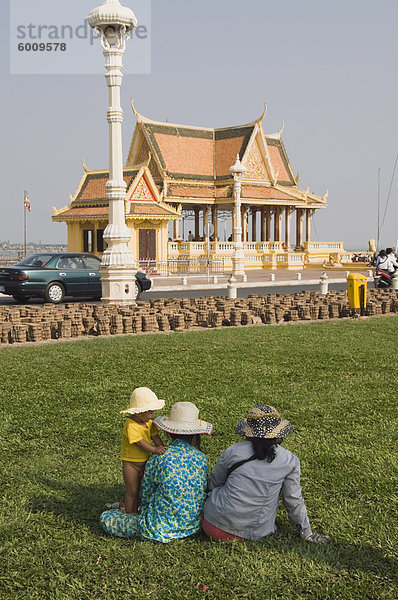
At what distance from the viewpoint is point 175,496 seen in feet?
13.6

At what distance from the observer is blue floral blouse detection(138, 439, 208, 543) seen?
4.13 metres

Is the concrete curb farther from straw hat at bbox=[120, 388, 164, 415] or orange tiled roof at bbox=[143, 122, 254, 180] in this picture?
straw hat at bbox=[120, 388, 164, 415]

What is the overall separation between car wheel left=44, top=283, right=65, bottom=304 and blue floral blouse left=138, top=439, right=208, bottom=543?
53.2 ft

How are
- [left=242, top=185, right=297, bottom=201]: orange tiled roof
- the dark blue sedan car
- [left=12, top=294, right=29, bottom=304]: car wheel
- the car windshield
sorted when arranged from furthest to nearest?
1. [left=242, top=185, right=297, bottom=201]: orange tiled roof
2. the car windshield
3. [left=12, top=294, right=29, bottom=304]: car wheel
4. the dark blue sedan car

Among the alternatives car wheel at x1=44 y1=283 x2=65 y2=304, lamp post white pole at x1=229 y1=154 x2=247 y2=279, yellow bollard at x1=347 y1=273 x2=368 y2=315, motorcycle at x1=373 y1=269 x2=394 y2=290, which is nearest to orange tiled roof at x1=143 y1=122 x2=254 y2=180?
lamp post white pole at x1=229 y1=154 x2=247 y2=279

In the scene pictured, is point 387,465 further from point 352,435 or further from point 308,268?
point 308,268

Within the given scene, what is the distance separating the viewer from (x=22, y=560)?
3.92 metres

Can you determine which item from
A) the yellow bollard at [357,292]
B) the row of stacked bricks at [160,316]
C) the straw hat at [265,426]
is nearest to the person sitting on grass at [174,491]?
the straw hat at [265,426]

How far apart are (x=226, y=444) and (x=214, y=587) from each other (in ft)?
7.52

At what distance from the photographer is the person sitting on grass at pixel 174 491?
414cm

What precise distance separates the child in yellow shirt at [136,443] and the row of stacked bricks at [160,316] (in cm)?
829

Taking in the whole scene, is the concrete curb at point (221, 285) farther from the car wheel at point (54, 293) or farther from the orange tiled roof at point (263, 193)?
the orange tiled roof at point (263, 193)

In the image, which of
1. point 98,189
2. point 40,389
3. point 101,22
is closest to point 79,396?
point 40,389

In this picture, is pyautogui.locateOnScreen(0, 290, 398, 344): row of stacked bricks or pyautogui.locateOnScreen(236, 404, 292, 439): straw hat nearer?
pyautogui.locateOnScreen(236, 404, 292, 439): straw hat
